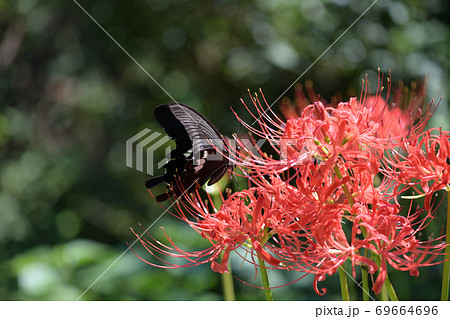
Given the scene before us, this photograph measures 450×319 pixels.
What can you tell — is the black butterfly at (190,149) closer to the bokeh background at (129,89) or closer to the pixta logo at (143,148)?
the bokeh background at (129,89)

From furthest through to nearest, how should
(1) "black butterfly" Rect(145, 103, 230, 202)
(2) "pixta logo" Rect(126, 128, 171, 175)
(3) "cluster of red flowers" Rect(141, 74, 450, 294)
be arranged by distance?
(2) "pixta logo" Rect(126, 128, 171, 175) < (1) "black butterfly" Rect(145, 103, 230, 202) < (3) "cluster of red flowers" Rect(141, 74, 450, 294)

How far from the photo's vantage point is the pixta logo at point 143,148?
222 centimetres

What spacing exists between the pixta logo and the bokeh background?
0.23 ft

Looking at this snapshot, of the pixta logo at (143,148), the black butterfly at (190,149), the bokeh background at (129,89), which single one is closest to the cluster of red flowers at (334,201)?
the black butterfly at (190,149)

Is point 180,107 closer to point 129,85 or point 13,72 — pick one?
point 129,85

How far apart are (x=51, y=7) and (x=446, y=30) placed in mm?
1908

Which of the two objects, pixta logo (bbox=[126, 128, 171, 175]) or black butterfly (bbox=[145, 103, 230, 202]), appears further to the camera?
pixta logo (bbox=[126, 128, 171, 175])

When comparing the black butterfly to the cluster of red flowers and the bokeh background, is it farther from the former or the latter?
the bokeh background

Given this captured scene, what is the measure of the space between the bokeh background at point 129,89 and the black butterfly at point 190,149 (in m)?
0.58

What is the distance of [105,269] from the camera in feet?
4.61

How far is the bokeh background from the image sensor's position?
1.46 metres

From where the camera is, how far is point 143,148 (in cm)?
228

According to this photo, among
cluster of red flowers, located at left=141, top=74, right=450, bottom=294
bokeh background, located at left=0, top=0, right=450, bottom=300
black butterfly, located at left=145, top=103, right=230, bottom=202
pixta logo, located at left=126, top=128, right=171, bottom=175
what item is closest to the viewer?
cluster of red flowers, located at left=141, top=74, right=450, bottom=294

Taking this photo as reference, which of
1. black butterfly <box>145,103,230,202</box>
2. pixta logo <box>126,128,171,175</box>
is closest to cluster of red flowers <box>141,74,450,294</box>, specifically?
black butterfly <box>145,103,230,202</box>
